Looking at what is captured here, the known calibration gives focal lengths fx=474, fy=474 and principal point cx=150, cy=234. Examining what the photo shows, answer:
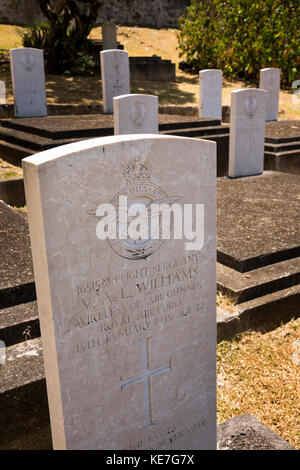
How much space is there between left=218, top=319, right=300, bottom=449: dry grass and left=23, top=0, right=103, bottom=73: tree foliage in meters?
11.2

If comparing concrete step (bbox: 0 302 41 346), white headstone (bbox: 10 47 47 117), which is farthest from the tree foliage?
concrete step (bbox: 0 302 41 346)

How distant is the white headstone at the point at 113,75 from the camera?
9211 mm

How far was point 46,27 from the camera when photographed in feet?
43.3

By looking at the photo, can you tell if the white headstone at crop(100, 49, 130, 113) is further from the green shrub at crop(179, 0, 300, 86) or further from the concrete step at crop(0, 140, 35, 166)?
the green shrub at crop(179, 0, 300, 86)

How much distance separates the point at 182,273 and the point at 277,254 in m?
Answer: 1.95

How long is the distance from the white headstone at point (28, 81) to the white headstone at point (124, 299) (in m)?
7.32

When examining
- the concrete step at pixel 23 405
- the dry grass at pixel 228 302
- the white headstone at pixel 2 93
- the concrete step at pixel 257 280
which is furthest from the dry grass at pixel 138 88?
the concrete step at pixel 23 405

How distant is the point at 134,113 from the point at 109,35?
835cm

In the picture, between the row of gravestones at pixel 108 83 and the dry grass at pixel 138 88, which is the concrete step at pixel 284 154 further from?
the dry grass at pixel 138 88

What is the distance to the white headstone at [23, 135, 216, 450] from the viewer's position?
1.64 meters

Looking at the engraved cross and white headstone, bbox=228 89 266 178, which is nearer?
the engraved cross

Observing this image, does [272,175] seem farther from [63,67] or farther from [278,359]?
[63,67]

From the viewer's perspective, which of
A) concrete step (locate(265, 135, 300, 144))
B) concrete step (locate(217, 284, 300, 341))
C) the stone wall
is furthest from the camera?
the stone wall

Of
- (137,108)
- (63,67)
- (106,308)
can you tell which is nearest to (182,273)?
(106,308)
